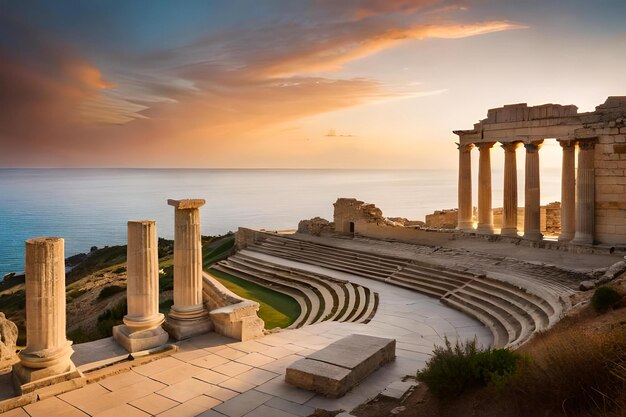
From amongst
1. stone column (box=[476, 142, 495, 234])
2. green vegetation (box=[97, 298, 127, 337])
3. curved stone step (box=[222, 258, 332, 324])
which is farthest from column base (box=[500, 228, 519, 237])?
green vegetation (box=[97, 298, 127, 337])

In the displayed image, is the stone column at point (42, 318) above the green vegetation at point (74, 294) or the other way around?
above

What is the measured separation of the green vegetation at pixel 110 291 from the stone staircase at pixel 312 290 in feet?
18.0

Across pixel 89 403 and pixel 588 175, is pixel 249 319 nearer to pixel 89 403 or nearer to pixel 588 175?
pixel 89 403

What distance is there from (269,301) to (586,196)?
608 inches

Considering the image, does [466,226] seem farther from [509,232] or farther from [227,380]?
[227,380]

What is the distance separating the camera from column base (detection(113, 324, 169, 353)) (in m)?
10.8

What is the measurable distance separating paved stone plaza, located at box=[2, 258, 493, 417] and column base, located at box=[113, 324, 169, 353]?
0.26m

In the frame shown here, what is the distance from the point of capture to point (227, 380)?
9188 mm

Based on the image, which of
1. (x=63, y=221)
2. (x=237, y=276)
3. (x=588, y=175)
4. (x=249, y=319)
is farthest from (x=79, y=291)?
(x=63, y=221)

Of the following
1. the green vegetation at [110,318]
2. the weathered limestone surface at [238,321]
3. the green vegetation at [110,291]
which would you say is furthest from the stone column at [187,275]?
the green vegetation at [110,291]

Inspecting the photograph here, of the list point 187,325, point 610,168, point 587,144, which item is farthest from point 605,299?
point 587,144

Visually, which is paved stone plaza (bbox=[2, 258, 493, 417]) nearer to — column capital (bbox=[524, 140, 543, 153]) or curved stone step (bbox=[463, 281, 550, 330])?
curved stone step (bbox=[463, 281, 550, 330])

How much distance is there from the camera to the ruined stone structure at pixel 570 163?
21344 mm

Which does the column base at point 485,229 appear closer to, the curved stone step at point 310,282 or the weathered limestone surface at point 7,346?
the curved stone step at point 310,282
